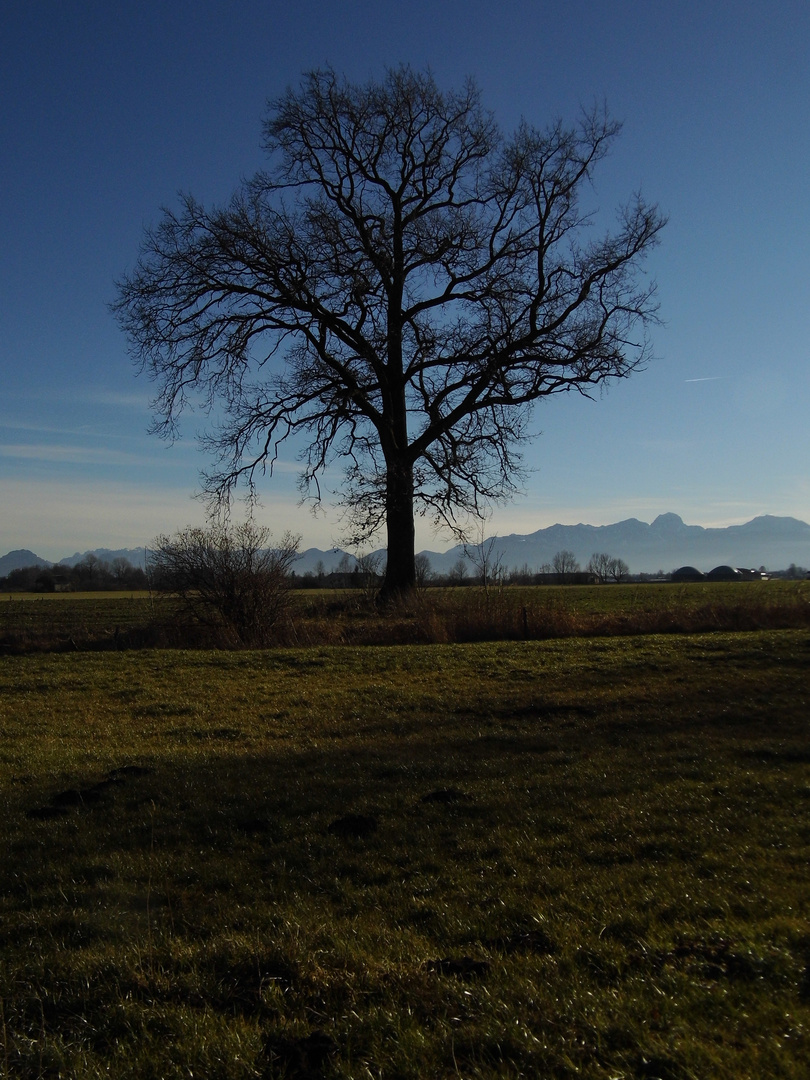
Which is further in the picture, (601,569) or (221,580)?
(601,569)

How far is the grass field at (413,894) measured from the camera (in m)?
3.26

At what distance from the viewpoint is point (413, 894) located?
5.01 m

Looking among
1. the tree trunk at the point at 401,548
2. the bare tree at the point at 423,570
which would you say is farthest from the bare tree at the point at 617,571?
the tree trunk at the point at 401,548

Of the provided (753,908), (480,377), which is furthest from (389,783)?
(480,377)

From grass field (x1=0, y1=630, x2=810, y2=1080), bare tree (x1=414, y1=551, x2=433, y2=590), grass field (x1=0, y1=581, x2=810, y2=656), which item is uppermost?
bare tree (x1=414, y1=551, x2=433, y2=590)

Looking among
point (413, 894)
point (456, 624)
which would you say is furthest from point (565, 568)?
point (413, 894)

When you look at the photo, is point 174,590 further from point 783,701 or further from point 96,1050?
point 96,1050

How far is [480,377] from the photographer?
25875 mm

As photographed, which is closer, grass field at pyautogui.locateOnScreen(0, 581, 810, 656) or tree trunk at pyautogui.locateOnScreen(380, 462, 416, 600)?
grass field at pyautogui.locateOnScreen(0, 581, 810, 656)

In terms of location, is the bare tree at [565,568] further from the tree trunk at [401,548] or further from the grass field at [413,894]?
the grass field at [413,894]

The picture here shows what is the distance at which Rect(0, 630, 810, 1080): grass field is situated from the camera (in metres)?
3.26

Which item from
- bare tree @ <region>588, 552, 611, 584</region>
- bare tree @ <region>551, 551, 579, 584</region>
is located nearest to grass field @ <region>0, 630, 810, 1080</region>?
bare tree @ <region>551, 551, 579, 584</region>

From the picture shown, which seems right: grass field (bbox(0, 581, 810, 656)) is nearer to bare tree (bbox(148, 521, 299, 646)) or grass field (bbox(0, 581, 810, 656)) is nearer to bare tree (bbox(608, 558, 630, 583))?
bare tree (bbox(148, 521, 299, 646))

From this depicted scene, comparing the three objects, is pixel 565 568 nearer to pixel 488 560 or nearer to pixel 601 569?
pixel 601 569
